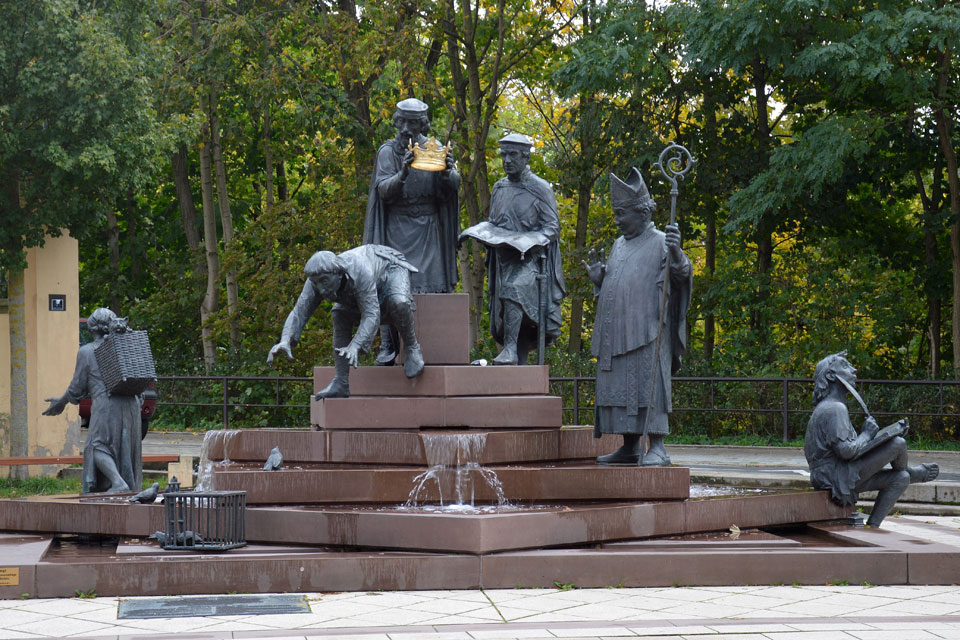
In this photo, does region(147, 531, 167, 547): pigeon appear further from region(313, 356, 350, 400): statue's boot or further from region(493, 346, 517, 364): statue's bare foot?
region(493, 346, 517, 364): statue's bare foot

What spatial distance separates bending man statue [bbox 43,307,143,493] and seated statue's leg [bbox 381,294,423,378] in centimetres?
286

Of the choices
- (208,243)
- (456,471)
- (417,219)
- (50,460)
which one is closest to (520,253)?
(417,219)

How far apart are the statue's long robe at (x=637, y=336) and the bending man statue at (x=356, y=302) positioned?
1.55 m

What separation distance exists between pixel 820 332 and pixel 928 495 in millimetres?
8920

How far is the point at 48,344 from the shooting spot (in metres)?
18.0

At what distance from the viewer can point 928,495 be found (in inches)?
538

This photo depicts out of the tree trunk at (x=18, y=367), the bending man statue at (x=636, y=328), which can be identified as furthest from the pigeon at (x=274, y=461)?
the tree trunk at (x=18, y=367)

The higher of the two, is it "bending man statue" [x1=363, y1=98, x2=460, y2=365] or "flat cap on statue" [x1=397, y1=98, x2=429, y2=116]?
"flat cap on statue" [x1=397, y1=98, x2=429, y2=116]

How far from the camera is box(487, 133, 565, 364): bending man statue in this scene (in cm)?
1118

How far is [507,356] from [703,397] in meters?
10.0

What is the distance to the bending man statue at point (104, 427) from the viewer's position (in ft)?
37.4

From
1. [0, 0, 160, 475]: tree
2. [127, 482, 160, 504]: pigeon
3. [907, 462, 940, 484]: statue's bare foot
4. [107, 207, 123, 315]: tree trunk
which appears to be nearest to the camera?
[127, 482, 160, 504]: pigeon

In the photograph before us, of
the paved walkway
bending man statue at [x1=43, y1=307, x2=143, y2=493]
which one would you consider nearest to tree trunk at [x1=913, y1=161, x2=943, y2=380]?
bending man statue at [x1=43, y1=307, x2=143, y2=493]

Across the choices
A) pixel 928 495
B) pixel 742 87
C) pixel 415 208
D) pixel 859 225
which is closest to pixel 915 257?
pixel 859 225
